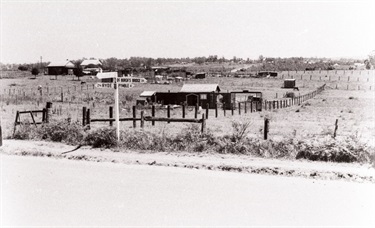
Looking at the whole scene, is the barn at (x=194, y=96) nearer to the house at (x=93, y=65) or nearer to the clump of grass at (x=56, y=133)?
the house at (x=93, y=65)

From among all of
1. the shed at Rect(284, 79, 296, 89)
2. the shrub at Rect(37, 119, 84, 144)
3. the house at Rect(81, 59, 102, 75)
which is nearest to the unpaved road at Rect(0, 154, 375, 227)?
the shrub at Rect(37, 119, 84, 144)

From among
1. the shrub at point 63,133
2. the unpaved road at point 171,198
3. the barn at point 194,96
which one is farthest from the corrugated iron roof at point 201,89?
the unpaved road at point 171,198

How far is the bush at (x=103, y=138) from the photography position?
13.3 m

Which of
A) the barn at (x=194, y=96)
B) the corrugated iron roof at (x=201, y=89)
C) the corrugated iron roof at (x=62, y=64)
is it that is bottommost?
the barn at (x=194, y=96)

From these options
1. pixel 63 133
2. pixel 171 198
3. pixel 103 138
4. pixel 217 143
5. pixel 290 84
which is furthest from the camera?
pixel 290 84

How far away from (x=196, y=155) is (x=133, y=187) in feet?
11.6

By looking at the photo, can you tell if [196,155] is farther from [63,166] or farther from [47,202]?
[47,202]

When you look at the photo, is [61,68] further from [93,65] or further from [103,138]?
[103,138]

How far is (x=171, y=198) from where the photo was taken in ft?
26.5

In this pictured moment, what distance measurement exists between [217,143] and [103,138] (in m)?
3.76

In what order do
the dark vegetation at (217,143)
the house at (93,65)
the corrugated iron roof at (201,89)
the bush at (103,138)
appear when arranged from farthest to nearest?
the corrugated iron roof at (201,89), the house at (93,65), the bush at (103,138), the dark vegetation at (217,143)

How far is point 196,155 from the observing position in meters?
12.1

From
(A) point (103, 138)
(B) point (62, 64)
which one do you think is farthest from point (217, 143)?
(B) point (62, 64)

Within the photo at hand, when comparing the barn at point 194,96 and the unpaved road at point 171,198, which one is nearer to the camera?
the unpaved road at point 171,198
